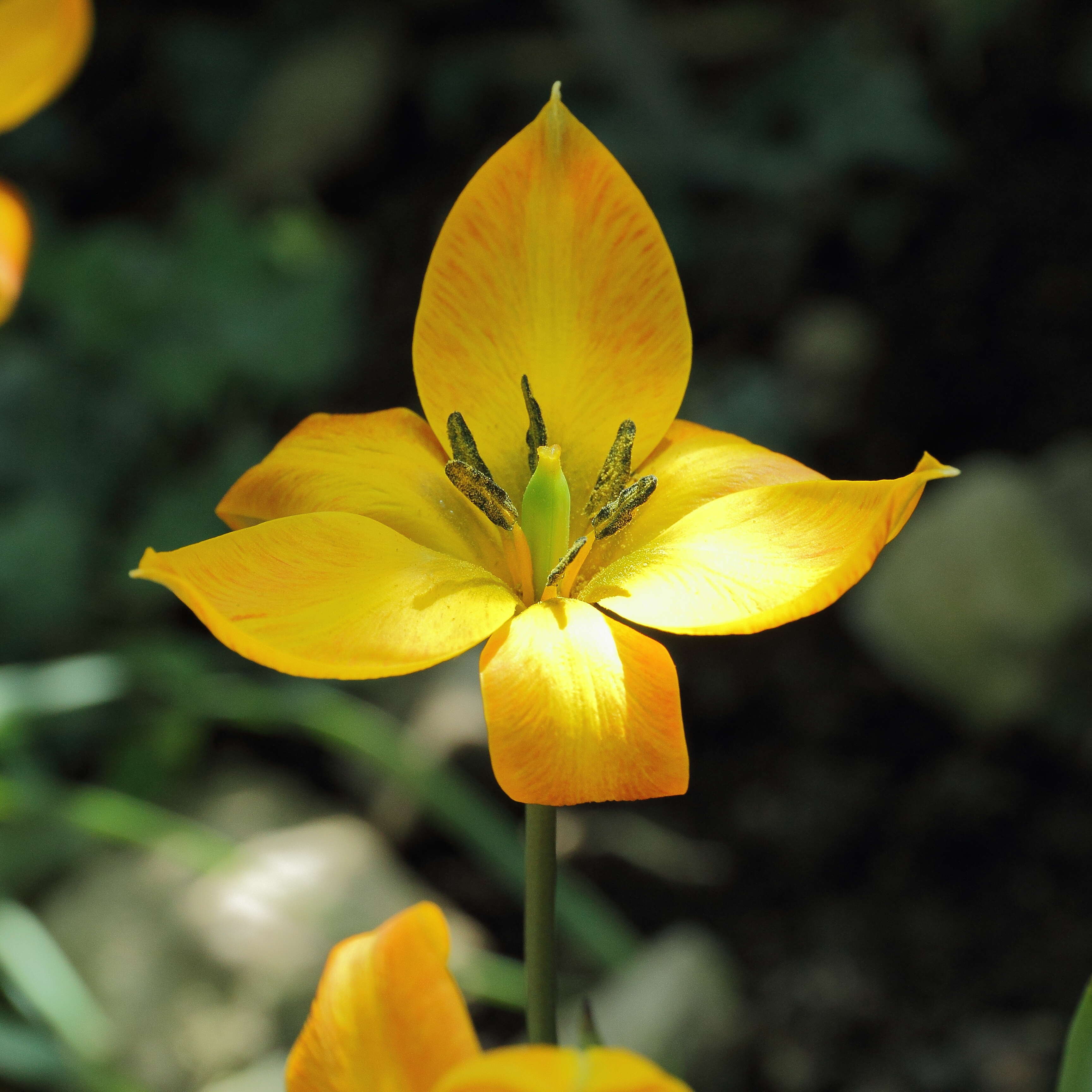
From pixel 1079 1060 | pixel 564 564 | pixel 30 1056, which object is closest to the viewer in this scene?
pixel 1079 1060

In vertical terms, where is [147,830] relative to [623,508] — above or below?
below

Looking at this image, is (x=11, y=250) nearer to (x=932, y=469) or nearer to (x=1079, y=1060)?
(x=932, y=469)

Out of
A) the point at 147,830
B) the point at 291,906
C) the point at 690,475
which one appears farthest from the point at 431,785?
the point at 690,475

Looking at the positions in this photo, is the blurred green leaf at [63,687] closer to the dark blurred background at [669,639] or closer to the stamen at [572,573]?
the dark blurred background at [669,639]

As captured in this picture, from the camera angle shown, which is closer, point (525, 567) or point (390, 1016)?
point (390, 1016)

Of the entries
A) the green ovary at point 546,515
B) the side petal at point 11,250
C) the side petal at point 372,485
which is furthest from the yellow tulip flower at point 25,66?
the green ovary at point 546,515

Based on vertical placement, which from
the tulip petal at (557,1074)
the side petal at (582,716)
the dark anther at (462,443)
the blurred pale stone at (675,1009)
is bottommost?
the blurred pale stone at (675,1009)

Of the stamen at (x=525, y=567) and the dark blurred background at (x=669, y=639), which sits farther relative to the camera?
the dark blurred background at (x=669, y=639)
